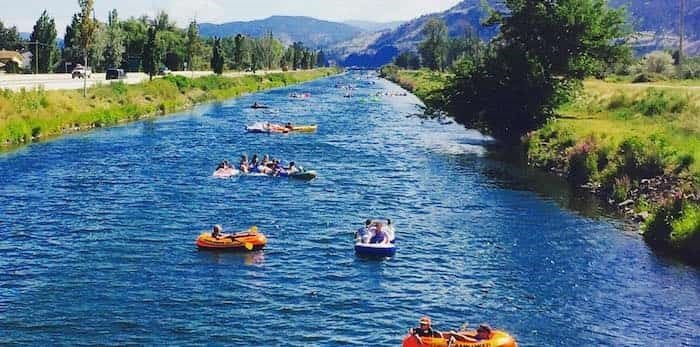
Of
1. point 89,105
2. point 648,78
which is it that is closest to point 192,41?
point 89,105

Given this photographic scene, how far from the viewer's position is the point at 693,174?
39.2 metres

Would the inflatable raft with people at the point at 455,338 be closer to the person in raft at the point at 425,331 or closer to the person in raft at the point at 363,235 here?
the person in raft at the point at 425,331

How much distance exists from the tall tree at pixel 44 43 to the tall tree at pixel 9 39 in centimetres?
2444

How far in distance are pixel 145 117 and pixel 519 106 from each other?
46593 mm

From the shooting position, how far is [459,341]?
22562 millimetres

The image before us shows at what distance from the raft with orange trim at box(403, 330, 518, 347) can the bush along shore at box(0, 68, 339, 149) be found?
49.3m

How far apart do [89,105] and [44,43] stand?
49544mm

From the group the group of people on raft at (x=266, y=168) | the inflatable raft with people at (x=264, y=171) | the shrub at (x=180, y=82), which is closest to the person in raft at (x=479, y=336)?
the inflatable raft with people at (x=264, y=171)

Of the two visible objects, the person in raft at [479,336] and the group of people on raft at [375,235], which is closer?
the person in raft at [479,336]

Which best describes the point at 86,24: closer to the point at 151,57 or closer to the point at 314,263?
the point at 151,57

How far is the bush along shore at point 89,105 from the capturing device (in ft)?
215

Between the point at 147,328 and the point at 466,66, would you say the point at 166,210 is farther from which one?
the point at 466,66

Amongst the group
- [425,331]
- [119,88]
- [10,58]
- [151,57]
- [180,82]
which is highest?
[151,57]

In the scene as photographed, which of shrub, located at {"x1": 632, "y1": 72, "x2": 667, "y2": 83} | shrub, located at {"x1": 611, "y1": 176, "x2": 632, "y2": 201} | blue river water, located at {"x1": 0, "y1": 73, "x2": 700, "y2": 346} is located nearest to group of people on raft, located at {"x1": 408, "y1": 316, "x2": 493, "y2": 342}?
blue river water, located at {"x1": 0, "y1": 73, "x2": 700, "y2": 346}
